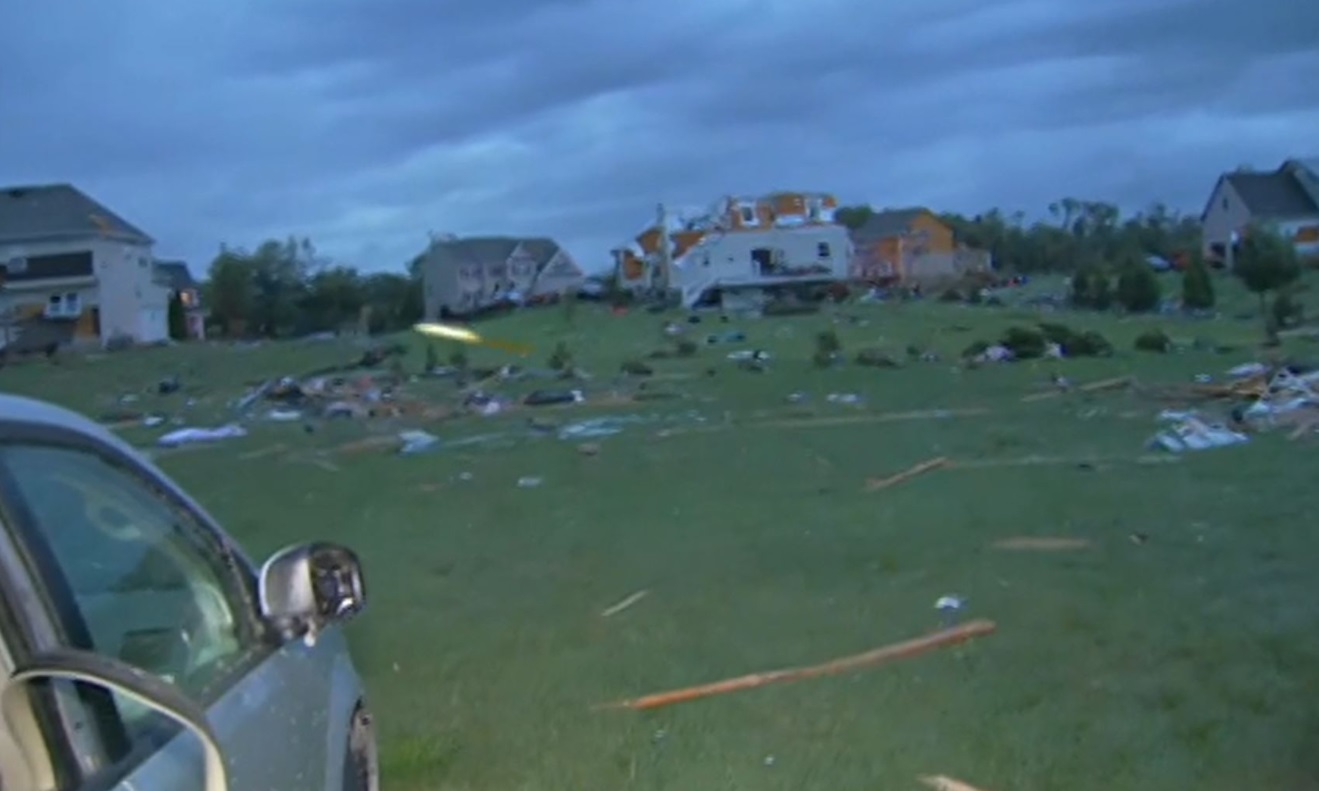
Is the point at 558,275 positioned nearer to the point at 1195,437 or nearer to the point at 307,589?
the point at 1195,437

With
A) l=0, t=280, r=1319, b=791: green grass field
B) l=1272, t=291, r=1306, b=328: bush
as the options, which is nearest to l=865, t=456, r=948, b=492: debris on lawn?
l=0, t=280, r=1319, b=791: green grass field

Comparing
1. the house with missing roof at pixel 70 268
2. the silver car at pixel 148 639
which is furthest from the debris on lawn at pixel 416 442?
the house with missing roof at pixel 70 268

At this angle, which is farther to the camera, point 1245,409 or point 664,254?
point 664,254

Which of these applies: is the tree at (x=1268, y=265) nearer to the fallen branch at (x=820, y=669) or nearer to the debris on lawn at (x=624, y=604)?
the debris on lawn at (x=624, y=604)

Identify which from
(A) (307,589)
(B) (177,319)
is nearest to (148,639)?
(A) (307,589)

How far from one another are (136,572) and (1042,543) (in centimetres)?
827

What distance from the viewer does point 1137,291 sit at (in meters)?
50.4

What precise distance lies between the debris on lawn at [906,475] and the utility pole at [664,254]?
5249 cm

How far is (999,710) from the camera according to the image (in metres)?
7.18

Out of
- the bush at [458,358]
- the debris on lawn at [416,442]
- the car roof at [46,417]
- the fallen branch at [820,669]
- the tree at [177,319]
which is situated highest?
the car roof at [46,417]

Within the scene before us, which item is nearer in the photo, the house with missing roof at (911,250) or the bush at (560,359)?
the bush at (560,359)

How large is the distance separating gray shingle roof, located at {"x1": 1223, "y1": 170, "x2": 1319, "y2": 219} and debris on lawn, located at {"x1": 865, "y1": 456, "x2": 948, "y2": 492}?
182 ft

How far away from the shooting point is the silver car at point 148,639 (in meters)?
→ 2.52

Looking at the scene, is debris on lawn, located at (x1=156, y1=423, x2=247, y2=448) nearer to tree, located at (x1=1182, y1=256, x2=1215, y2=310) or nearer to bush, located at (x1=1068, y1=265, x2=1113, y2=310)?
tree, located at (x1=1182, y1=256, x2=1215, y2=310)
